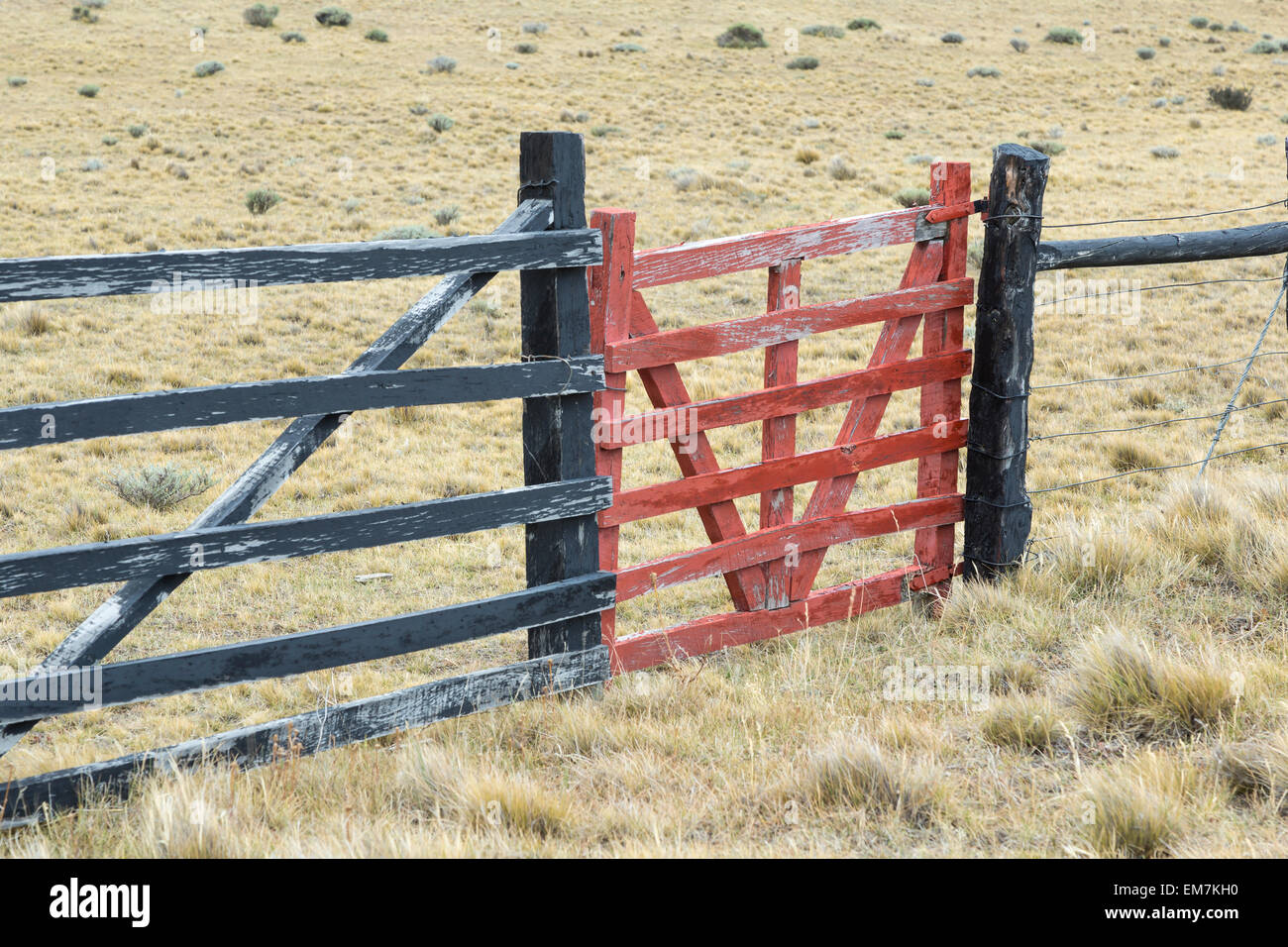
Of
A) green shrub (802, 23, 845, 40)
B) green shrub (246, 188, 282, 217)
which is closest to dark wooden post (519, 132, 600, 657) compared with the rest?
green shrub (246, 188, 282, 217)

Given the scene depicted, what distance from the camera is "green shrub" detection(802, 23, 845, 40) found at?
149 ft

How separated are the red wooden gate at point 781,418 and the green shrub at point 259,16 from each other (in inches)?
1670

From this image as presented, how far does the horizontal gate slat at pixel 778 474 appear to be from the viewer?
4.13 metres

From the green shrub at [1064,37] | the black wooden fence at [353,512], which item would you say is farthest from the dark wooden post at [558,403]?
the green shrub at [1064,37]

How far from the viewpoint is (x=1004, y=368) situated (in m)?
4.79

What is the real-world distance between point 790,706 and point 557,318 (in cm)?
154

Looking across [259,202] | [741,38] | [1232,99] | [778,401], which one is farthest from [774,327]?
[741,38]

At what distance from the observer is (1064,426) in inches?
356

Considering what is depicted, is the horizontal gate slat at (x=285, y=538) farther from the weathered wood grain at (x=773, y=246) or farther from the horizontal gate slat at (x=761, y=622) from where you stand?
the weathered wood grain at (x=773, y=246)

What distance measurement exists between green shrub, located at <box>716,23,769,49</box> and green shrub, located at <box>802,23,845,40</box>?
3965 millimetres

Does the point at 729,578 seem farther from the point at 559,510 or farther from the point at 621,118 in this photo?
the point at 621,118

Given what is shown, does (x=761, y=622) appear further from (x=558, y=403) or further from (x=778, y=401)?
(x=558, y=403)
